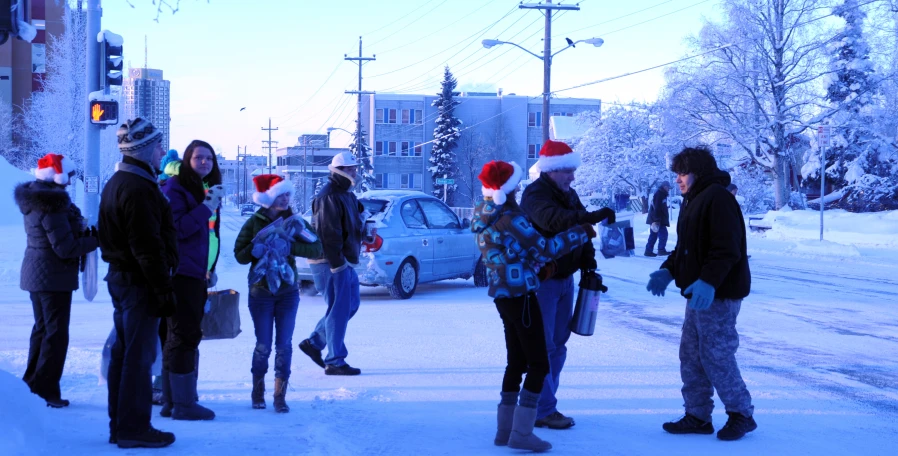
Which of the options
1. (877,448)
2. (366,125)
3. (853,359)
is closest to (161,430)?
(877,448)

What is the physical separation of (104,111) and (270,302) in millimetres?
7402

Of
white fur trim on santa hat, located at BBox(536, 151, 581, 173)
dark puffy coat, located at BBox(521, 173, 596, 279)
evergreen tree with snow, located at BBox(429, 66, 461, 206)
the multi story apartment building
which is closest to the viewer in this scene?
dark puffy coat, located at BBox(521, 173, 596, 279)

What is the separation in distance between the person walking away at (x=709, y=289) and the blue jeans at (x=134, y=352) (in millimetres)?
3272

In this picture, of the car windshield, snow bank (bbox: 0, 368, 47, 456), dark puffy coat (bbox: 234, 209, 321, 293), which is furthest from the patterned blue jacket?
the car windshield

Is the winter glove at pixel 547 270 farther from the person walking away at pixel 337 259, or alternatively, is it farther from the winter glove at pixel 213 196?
the person walking away at pixel 337 259

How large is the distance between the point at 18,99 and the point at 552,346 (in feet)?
253

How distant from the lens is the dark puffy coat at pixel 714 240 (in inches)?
218

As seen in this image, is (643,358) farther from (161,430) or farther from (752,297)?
(752,297)

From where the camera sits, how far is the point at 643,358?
8.70m

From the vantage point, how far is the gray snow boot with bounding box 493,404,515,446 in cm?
549

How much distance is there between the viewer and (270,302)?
6.29m

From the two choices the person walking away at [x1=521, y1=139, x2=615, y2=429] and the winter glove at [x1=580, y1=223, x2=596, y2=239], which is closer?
the winter glove at [x1=580, y1=223, x2=596, y2=239]

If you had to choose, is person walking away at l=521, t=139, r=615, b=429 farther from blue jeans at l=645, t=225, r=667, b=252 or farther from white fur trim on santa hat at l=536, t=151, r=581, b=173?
blue jeans at l=645, t=225, r=667, b=252

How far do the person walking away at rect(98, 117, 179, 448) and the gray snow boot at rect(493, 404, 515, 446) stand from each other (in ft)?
6.44
